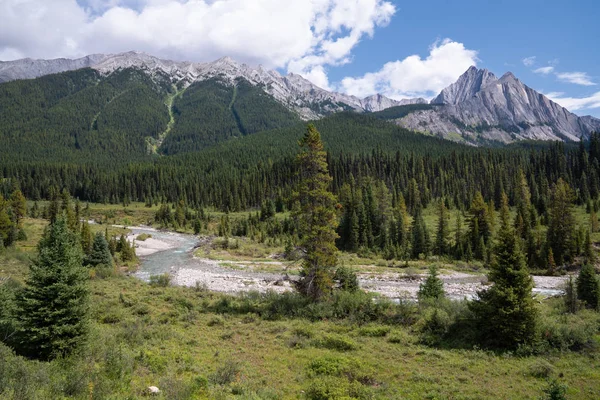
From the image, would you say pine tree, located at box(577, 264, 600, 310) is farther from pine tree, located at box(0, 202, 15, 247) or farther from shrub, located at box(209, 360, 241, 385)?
pine tree, located at box(0, 202, 15, 247)

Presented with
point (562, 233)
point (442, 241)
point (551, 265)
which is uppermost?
point (562, 233)

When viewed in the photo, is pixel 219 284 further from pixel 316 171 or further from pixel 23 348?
pixel 23 348

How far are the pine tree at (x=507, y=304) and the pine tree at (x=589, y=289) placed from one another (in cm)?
1018

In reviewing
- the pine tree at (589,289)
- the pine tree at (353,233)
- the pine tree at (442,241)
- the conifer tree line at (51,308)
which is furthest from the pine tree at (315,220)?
the pine tree at (353,233)

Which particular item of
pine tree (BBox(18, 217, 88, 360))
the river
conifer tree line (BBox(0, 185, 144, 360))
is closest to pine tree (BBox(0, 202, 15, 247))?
the river

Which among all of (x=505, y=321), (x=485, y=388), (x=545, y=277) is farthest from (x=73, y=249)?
(x=545, y=277)

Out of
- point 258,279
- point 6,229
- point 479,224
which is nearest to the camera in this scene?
point 258,279

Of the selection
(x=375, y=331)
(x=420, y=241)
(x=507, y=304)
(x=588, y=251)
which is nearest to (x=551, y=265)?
(x=588, y=251)

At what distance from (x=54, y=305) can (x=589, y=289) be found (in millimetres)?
33485

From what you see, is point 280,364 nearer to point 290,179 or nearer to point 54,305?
point 54,305

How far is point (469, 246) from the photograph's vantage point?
6366 centimetres

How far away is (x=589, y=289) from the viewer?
997 inches

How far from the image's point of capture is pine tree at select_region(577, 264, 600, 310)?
81.4 ft

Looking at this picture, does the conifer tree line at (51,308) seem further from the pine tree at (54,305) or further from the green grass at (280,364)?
the green grass at (280,364)
